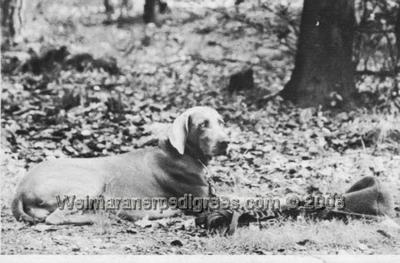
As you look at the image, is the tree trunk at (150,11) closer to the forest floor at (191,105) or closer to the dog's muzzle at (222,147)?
the forest floor at (191,105)

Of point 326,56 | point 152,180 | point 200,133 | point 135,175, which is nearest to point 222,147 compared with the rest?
point 200,133

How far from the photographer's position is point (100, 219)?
17.2 ft

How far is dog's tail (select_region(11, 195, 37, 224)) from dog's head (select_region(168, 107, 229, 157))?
47.0 inches

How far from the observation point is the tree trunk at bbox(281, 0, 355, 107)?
220 inches

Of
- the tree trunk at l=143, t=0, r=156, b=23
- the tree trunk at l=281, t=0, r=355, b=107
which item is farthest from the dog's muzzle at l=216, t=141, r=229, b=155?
the tree trunk at l=143, t=0, r=156, b=23

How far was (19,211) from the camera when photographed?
519 centimetres

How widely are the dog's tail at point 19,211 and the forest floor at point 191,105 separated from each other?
0.21 m

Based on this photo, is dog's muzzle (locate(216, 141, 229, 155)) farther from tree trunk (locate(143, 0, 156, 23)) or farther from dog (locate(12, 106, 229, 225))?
tree trunk (locate(143, 0, 156, 23))

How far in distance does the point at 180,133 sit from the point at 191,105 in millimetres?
337

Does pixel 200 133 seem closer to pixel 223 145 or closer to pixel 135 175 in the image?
pixel 223 145

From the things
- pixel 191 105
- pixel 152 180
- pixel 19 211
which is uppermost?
pixel 191 105

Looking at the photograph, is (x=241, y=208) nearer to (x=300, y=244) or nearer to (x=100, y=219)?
(x=300, y=244)

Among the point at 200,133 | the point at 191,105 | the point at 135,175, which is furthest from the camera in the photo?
the point at 191,105
